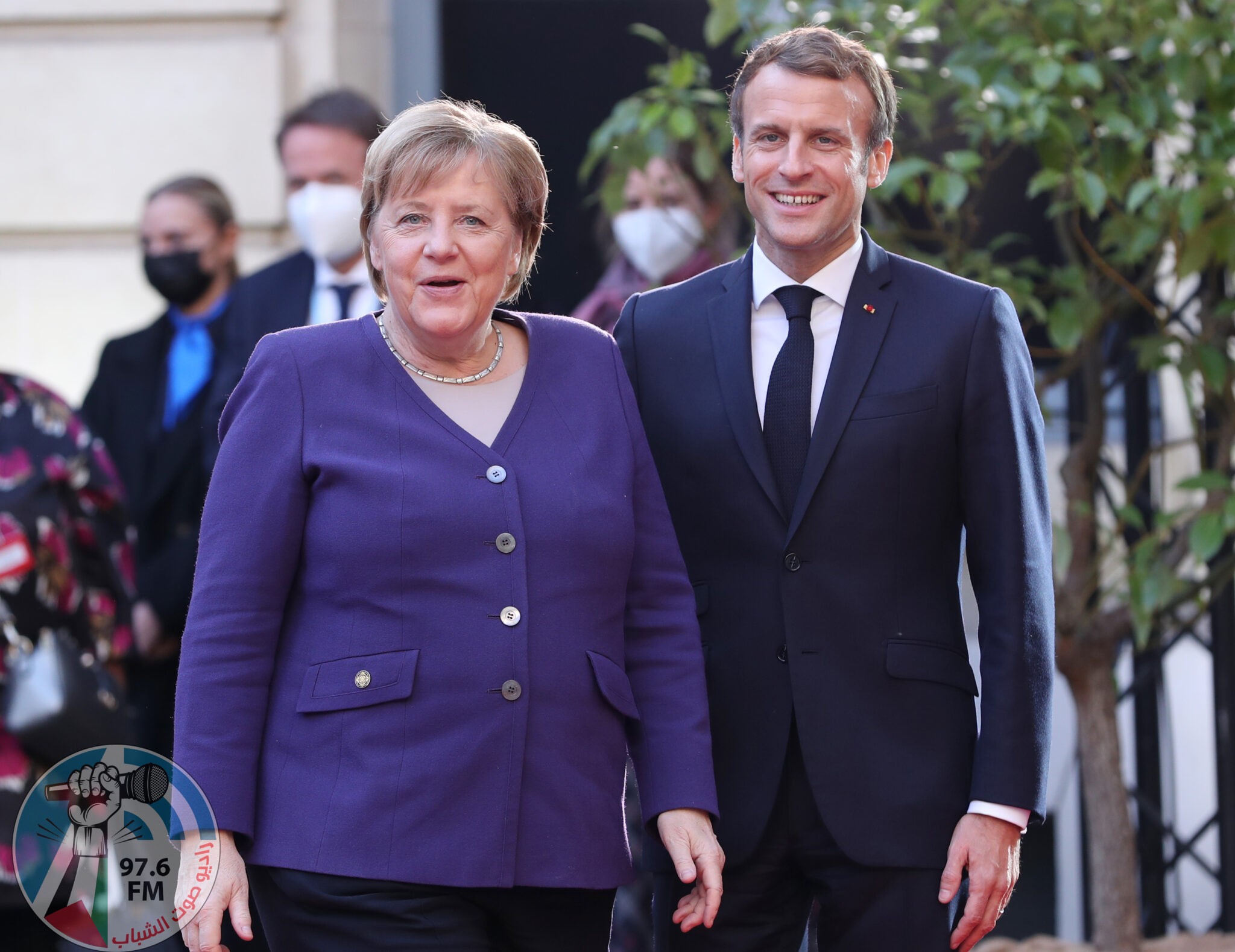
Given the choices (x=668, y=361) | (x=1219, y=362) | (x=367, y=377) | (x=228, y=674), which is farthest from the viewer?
(x=1219, y=362)

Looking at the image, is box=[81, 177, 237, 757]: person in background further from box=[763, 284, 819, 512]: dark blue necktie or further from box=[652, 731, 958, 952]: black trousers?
box=[763, 284, 819, 512]: dark blue necktie

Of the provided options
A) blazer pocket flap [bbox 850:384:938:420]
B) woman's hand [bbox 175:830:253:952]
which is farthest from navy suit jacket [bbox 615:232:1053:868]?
woman's hand [bbox 175:830:253:952]

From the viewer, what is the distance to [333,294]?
14.0 feet

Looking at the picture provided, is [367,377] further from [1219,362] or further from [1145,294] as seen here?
[1145,294]

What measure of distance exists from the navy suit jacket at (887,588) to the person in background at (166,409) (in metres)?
2.13

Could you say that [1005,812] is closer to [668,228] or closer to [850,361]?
[850,361]

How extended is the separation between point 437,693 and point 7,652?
4.69 ft

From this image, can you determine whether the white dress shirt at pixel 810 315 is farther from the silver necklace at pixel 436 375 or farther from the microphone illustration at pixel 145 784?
the microphone illustration at pixel 145 784

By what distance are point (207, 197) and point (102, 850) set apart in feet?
7.35

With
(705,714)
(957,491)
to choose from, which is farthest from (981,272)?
(705,714)

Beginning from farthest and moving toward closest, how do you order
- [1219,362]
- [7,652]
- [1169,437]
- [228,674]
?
[1169,437] → [1219,362] → [7,652] → [228,674]

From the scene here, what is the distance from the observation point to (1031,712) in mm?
2475

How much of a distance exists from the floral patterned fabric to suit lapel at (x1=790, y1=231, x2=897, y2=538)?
64.3 inches

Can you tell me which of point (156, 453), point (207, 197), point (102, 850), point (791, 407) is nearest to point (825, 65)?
point (791, 407)
